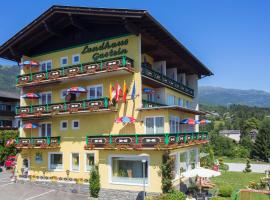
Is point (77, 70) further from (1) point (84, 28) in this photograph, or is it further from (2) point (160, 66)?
(2) point (160, 66)

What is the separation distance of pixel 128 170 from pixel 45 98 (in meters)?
15.0

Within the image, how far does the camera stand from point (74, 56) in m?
36.0

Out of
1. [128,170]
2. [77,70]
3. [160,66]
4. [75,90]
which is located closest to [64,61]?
[77,70]

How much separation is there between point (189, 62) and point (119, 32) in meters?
14.3

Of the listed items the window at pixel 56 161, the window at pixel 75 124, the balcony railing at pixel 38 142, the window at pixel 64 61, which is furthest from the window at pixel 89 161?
the window at pixel 64 61

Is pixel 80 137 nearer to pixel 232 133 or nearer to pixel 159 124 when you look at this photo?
pixel 159 124

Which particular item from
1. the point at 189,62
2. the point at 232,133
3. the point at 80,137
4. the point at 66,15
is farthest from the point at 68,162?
the point at 232,133

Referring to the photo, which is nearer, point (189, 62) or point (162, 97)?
point (162, 97)

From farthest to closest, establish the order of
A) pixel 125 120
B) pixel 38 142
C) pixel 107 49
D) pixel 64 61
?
pixel 64 61 → pixel 38 142 → pixel 107 49 → pixel 125 120

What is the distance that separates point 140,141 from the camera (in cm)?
2764

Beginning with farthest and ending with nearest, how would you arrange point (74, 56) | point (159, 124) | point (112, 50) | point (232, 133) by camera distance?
point (232, 133) < point (74, 56) < point (112, 50) < point (159, 124)

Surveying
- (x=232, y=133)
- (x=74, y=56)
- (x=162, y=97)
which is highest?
(x=74, y=56)

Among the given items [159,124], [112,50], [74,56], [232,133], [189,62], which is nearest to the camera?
[159,124]

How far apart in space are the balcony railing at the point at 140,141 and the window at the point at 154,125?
2472mm
